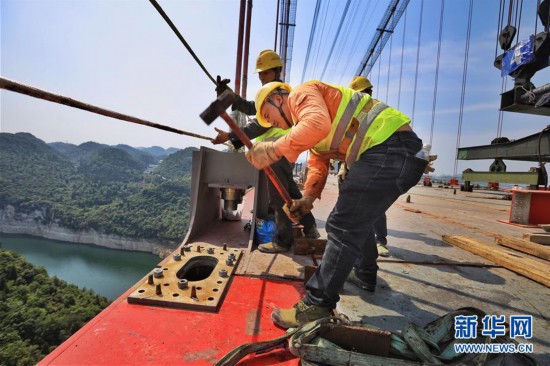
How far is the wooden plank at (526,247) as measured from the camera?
9.59ft

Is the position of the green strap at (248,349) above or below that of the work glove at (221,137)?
below

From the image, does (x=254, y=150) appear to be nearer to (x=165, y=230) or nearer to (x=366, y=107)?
(x=366, y=107)

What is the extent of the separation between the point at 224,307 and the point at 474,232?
3971mm

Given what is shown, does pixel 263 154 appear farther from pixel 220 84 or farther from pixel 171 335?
pixel 171 335

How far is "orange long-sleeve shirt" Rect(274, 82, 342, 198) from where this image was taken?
54.6 inches

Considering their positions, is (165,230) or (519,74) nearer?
(519,74)

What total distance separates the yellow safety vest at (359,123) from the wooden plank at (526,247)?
264 cm

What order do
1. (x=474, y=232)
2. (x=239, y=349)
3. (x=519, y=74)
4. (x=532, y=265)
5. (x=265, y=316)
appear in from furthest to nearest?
(x=519, y=74) → (x=474, y=232) → (x=532, y=265) → (x=265, y=316) → (x=239, y=349)

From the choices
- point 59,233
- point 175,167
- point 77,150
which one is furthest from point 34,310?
point 77,150

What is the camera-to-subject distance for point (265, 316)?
1572mm

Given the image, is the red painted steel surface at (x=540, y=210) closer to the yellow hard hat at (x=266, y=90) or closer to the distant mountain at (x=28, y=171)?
the yellow hard hat at (x=266, y=90)

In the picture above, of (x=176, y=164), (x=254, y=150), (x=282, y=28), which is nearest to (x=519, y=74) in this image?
(x=254, y=150)

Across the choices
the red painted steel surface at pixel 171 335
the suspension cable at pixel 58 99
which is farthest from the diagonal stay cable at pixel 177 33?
the red painted steel surface at pixel 171 335

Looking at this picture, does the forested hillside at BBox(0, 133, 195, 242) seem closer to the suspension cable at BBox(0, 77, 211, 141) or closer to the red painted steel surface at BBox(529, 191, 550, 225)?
the red painted steel surface at BBox(529, 191, 550, 225)
